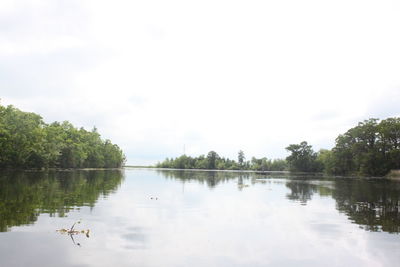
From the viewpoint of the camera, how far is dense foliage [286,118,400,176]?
12450 centimetres

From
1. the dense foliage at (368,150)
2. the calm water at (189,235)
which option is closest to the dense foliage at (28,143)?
the calm water at (189,235)

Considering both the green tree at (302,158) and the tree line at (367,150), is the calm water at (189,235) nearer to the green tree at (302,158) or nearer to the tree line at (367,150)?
the tree line at (367,150)

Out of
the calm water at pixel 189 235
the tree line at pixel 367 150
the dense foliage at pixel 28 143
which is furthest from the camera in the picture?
the tree line at pixel 367 150

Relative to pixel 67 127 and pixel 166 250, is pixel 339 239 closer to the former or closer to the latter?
pixel 166 250

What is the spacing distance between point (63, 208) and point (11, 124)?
79904 millimetres

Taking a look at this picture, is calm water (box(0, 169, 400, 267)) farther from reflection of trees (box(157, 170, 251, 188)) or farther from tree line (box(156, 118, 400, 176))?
tree line (box(156, 118, 400, 176))

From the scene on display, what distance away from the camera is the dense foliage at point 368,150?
408 feet

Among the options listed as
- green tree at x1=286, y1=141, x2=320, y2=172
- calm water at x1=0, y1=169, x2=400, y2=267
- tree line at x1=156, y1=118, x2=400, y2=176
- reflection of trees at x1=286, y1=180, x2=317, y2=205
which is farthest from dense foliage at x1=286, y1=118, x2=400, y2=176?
calm water at x1=0, y1=169, x2=400, y2=267

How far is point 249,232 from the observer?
22.0 metres

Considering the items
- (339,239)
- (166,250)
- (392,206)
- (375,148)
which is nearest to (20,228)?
(166,250)

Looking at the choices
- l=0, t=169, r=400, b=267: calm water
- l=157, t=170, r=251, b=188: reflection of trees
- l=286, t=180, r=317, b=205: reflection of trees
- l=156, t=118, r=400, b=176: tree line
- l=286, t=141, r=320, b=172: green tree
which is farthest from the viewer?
l=286, t=141, r=320, b=172: green tree

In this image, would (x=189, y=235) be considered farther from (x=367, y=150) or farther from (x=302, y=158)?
(x=302, y=158)

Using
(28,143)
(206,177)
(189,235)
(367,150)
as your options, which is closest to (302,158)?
(367,150)

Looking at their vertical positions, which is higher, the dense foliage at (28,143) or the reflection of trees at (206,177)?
the dense foliage at (28,143)
